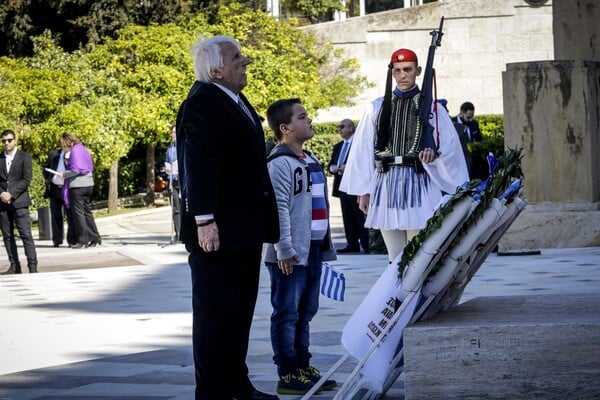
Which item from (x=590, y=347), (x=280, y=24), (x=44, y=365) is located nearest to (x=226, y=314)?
(x=590, y=347)

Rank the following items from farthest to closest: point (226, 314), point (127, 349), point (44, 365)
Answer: point (127, 349) < point (44, 365) < point (226, 314)

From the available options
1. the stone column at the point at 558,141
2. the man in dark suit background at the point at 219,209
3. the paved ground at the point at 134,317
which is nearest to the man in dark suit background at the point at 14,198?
the paved ground at the point at 134,317

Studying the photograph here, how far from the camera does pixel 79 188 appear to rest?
2202 centimetres

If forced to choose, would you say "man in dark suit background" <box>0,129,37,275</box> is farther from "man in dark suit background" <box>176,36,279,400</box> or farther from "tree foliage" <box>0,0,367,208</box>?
"man in dark suit background" <box>176,36,279,400</box>

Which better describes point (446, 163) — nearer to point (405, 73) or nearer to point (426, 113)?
point (426, 113)

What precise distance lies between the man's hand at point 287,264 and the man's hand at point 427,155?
4.40 ft

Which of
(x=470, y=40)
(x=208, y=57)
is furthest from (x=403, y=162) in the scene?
(x=470, y=40)

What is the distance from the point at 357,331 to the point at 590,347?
1.13m

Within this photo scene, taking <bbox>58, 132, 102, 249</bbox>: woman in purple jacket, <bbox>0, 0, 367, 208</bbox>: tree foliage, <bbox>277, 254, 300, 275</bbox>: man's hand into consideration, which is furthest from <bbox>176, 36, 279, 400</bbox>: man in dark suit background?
<bbox>0, 0, 367, 208</bbox>: tree foliage

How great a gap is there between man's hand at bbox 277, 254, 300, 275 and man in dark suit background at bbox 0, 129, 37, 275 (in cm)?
1031

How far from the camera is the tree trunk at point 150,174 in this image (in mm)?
35562

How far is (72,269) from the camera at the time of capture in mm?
17984

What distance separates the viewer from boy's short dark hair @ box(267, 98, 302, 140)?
7609 millimetres

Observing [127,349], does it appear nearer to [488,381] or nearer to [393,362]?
[393,362]
